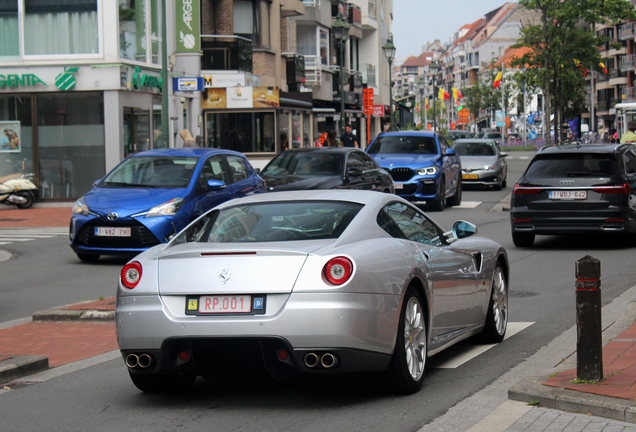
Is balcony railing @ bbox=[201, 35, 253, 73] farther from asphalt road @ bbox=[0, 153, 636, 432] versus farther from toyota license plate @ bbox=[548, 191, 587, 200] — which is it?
asphalt road @ bbox=[0, 153, 636, 432]

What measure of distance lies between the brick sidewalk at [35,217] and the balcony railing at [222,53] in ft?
40.8

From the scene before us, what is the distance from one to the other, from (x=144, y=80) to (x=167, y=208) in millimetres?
14709

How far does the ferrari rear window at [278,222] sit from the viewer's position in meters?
6.33

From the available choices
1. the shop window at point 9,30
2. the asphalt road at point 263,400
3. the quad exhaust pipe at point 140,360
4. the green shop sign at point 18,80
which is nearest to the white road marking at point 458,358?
the asphalt road at point 263,400

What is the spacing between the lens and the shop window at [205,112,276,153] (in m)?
35.0

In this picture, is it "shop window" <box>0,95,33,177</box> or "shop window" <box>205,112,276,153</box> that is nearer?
"shop window" <box>0,95,33,177</box>

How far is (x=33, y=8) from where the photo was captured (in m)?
27.3

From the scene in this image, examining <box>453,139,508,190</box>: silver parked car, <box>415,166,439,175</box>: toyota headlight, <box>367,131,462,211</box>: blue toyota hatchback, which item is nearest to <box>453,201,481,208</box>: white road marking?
<box>367,131,462,211</box>: blue toyota hatchback

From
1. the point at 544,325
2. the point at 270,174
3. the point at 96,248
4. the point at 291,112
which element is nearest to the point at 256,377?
the point at 544,325

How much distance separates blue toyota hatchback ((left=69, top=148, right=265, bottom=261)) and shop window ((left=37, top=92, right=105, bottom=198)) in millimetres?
11466

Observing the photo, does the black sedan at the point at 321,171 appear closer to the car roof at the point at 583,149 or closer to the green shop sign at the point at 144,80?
the car roof at the point at 583,149

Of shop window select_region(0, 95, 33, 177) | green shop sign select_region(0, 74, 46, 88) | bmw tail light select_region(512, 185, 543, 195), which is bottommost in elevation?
bmw tail light select_region(512, 185, 543, 195)

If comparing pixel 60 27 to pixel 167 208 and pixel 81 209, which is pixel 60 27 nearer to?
pixel 81 209

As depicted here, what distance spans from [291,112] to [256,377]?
30750mm
